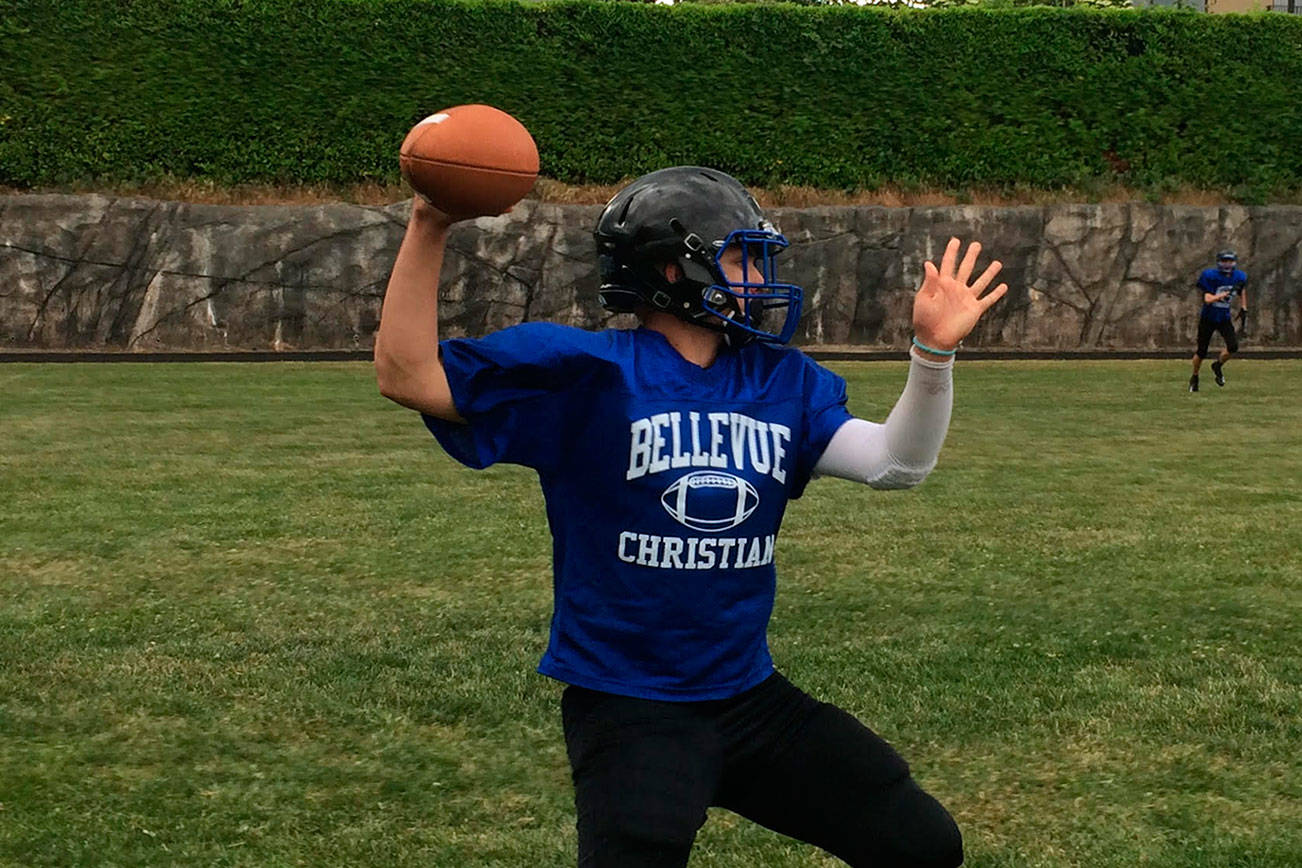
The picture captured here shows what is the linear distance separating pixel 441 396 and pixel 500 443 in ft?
0.58

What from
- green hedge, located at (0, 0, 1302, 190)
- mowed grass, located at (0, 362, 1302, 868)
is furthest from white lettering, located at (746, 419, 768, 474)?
green hedge, located at (0, 0, 1302, 190)

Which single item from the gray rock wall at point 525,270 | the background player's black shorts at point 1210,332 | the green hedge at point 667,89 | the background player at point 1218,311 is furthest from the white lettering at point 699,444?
the green hedge at point 667,89

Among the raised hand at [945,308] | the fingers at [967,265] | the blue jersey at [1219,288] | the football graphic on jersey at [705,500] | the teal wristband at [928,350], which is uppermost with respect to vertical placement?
the fingers at [967,265]

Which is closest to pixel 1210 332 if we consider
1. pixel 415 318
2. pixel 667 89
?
pixel 667 89

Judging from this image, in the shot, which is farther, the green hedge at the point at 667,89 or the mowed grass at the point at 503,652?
the green hedge at the point at 667,89

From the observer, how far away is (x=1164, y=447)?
41.8 feet

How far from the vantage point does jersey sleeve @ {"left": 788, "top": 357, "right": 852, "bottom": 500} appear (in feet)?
10.9

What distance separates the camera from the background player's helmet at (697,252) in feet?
10.8

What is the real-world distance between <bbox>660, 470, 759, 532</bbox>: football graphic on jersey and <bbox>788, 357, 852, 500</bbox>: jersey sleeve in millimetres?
231

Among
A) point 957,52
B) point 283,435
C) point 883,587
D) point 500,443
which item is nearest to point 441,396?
point 500,443

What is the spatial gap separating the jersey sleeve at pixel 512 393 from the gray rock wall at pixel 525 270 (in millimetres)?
18069

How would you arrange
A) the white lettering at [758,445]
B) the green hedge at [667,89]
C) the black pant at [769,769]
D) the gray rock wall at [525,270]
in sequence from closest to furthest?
the black pant at [769,769], the white lettering at [758,445], the gray rock wall at [525,270], the green hedge at [667,89]

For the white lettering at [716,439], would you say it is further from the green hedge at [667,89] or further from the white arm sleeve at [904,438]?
the green hedge at [667,89]

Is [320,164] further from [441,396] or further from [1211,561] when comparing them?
[441,396]
